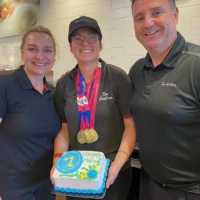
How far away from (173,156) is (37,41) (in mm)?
1042

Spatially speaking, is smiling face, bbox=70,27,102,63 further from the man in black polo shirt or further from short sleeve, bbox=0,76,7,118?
short sleeve, bbox=0,76,7,118

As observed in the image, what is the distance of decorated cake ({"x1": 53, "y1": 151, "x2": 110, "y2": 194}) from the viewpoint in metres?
0.88

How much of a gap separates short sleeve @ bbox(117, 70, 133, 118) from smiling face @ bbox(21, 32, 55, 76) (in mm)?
520

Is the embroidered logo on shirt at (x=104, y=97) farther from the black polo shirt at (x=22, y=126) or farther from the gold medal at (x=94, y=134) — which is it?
the black polo shirt at (x=22, y=126)

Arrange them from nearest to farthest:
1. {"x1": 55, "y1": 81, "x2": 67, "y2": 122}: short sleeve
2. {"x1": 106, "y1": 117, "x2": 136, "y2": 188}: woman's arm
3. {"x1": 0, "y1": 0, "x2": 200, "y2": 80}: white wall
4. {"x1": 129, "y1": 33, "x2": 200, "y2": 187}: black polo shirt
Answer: {"x1": 129, "y1": 33, "x2": 200, "y2": 187}: black polo shirt < {"x1": 106, "y1": 117, "x2": 136, "y2": 188}: woman's arm < {"x1": 55, "y1": 81, "x2": 67, "y2": 122}: short sleeve < {"x1": 0, "y1": 0, "x2": 200, "y2": 80}: white wall

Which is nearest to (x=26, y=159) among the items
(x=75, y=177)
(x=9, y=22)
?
(x=75, y=177)

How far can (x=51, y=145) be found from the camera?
1323mm

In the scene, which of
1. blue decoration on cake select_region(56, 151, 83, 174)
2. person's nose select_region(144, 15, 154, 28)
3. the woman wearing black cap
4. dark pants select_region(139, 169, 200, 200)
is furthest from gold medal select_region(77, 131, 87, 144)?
person's nose select_region(144, 15, 154, 28)

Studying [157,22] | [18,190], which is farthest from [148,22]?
[18,190]

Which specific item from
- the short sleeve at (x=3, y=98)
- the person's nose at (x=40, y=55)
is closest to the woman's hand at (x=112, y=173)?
the short sleeve at (x=3, y=98)

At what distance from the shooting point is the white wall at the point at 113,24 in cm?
190

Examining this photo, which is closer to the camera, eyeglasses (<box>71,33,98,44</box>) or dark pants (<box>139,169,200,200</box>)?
dark pants (<box>139,169,200,200</box>)

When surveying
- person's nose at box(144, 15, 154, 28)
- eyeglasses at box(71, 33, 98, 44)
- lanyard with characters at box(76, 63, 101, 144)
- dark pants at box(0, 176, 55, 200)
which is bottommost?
dark pants at box(0, 176, 55, 200)

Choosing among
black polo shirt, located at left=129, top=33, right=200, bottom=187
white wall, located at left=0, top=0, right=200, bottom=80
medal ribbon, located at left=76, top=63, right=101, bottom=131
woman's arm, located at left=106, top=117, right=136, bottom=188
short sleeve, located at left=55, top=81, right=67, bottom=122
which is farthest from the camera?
white wall, located at left=0, top=0, right=200, bottom=80
